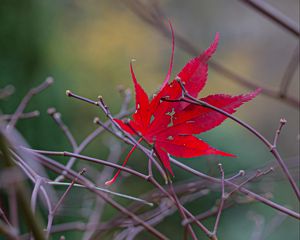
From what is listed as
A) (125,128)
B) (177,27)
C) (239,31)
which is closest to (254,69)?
(239,31)

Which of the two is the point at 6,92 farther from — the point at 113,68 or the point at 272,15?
the point at 113,68

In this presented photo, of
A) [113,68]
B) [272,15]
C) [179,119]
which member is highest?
[272,15]

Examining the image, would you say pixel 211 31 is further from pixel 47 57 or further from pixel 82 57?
pixel 47 57

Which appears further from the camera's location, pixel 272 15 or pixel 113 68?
pixel 113 68

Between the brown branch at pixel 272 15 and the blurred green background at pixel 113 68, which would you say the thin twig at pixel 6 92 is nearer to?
the blurred green background at pixel 113 68

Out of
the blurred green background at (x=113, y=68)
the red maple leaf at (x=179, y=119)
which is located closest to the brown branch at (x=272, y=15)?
the blurred green background at (x=113, y=68)

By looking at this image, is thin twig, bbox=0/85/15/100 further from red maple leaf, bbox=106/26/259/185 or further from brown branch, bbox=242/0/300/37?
brown branch, bbox=242/0/300/37

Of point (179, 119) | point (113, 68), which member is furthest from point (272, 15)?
point (113, 68)

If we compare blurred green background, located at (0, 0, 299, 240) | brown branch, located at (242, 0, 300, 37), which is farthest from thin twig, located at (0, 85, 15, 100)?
brown branch, located at (242, 0, 300, 37)
